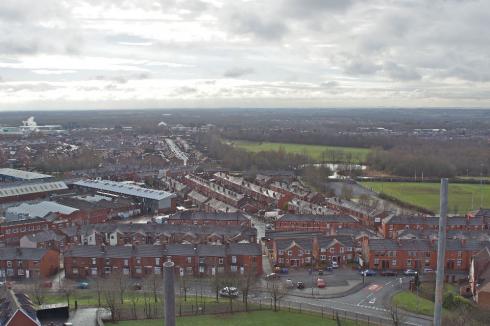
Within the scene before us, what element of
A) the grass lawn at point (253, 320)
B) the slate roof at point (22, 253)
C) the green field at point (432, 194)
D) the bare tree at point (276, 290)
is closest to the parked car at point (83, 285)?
the slate roof at point (22, 253)

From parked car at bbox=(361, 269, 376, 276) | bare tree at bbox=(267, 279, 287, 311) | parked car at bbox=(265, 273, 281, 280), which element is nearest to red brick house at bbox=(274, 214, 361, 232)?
parked car at bbox=(361, 269, 376, 276)

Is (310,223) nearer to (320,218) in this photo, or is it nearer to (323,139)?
(320,218)

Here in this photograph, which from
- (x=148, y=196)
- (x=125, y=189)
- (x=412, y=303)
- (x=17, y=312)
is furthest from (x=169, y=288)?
(x=125, y=189)

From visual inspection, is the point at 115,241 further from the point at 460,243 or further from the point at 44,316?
the point at 460,243

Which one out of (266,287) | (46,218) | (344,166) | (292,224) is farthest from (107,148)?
(266,287)

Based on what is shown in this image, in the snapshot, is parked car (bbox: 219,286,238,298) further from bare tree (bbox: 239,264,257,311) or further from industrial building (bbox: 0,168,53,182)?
industrial building (bbox: 0,168,53,182)
